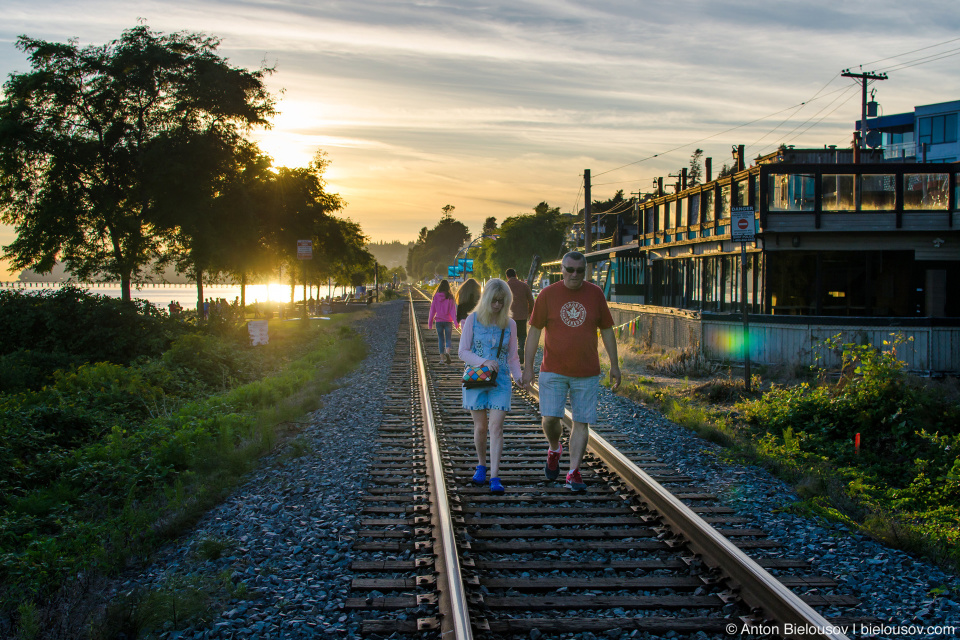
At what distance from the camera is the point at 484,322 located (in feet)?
20.5

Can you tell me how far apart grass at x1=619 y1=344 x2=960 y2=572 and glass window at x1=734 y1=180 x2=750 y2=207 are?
37.2 ft

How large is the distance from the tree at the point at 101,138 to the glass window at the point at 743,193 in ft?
66.2

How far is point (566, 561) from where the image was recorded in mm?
4789

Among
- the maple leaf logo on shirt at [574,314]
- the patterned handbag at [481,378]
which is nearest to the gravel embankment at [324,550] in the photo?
the patterned handbag at [481,378]

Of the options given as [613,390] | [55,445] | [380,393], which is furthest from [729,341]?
[55,445]

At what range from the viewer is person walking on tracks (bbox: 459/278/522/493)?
6238 millimetres

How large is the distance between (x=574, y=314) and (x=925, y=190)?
20.6 m

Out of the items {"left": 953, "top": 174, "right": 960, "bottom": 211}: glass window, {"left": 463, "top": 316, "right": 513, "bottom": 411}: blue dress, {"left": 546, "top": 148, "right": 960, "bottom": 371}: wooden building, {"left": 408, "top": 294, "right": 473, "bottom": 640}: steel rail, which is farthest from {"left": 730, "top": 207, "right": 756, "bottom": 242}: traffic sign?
{"left": 953, "top": 174, "right": 960, "bottom": 211}: glass window

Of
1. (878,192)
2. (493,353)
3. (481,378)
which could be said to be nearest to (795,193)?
(878,192)

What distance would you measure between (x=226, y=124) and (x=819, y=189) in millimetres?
22910

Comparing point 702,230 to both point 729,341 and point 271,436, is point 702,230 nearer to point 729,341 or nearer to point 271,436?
point 729,341

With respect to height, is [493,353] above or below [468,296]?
below

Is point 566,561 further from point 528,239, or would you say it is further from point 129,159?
point 528,239

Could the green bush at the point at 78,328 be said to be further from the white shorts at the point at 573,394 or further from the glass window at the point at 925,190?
the glass window at the point at 925,190
